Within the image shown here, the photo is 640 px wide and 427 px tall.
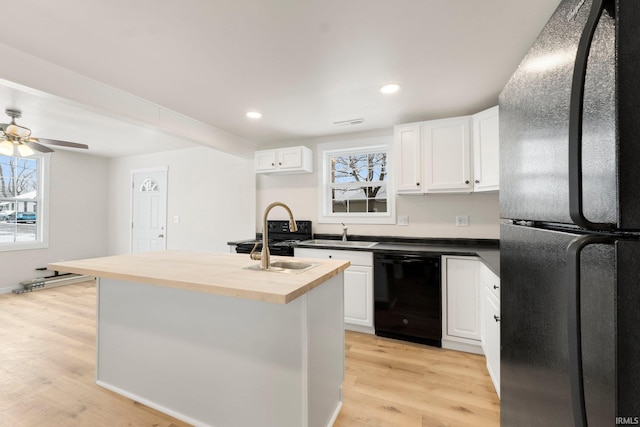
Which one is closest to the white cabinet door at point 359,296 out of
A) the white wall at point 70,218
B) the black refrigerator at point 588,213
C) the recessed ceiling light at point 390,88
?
the recessed ceiling light at point 390,88

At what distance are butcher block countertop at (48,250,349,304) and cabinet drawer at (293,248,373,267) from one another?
1.11m

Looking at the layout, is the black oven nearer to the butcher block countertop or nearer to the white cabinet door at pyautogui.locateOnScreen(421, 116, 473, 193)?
the butcher block countertop

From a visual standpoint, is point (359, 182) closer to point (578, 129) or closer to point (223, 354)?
point (223, 354)

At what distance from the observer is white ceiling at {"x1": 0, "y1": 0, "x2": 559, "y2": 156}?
1.47 m

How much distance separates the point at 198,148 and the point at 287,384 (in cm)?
428

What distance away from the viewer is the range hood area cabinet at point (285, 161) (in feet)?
11.8

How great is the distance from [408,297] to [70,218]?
6244mm

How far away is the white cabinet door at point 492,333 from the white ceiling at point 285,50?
1.71m

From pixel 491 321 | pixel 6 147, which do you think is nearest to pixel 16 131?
pixel 6 147

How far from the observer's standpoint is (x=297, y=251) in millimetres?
3207

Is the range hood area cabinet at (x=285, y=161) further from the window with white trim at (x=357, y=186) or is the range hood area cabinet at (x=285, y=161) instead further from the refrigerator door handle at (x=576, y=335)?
the refrigerator door handle at (x=576, y=335)

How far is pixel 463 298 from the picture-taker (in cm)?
250

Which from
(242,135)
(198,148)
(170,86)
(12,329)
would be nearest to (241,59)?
(170,86)

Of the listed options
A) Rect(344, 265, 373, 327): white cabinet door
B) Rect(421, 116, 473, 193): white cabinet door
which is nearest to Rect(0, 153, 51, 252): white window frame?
Rect(344, 265, 373, 327): white cabinet door
